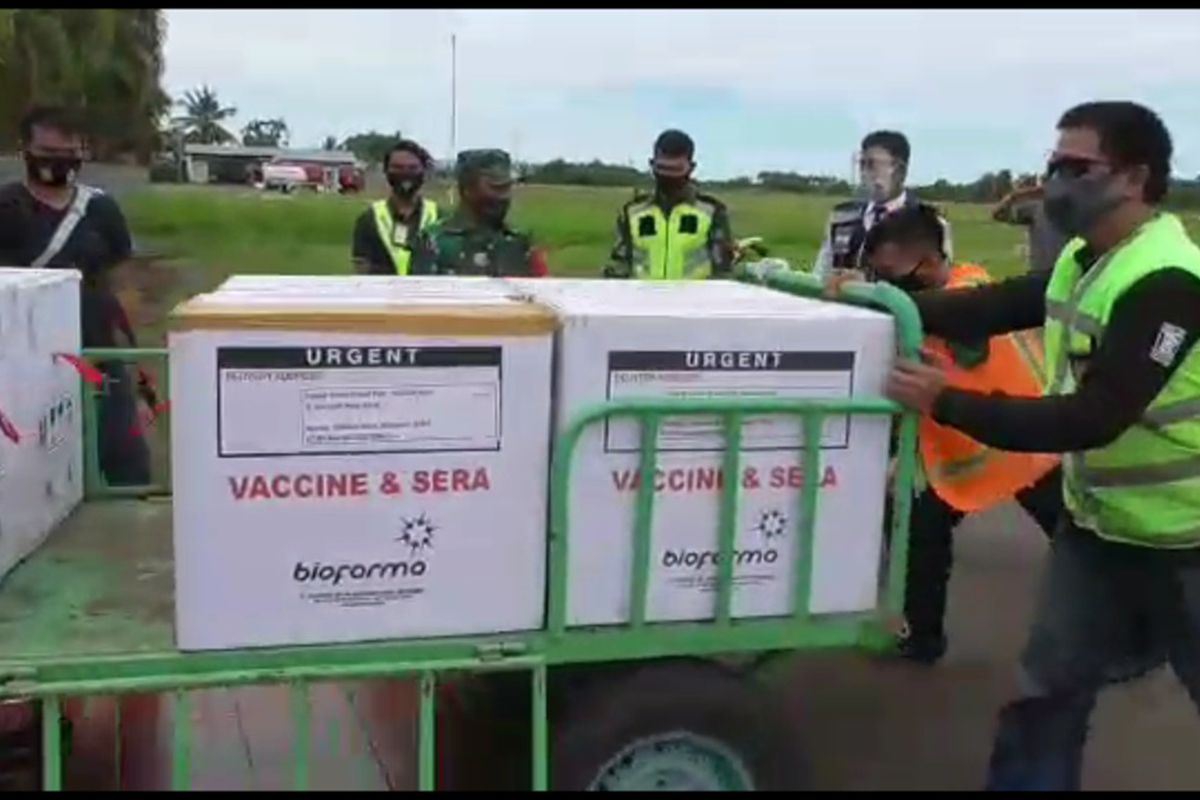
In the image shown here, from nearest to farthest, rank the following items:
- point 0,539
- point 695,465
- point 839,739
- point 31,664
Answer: point 31,664, point 695,465, point 0,539, point 839,739

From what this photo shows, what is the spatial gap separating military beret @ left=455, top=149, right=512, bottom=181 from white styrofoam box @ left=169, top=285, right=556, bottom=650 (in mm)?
2640

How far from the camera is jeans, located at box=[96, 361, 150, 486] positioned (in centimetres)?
457

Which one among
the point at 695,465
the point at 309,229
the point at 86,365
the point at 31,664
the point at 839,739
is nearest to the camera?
the point at 31,664

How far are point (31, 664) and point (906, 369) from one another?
1.97 m

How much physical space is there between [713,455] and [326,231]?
29998 millimetres

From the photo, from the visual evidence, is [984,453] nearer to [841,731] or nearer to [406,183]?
[841,731]

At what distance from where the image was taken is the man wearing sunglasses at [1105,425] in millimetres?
3049

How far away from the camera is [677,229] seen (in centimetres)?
646

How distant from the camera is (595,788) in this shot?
10.4 ft

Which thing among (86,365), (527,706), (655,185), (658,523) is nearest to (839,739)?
(527,706)

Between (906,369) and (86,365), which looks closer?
(906,369)

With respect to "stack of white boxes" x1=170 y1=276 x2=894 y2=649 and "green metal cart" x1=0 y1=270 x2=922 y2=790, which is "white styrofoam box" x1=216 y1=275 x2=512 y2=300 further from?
"green metal cart" x1=0 y1=270 x2=922 y2=790

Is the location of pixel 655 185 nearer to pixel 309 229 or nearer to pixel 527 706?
pixel 527 706

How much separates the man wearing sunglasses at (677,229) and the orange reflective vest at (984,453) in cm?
206
